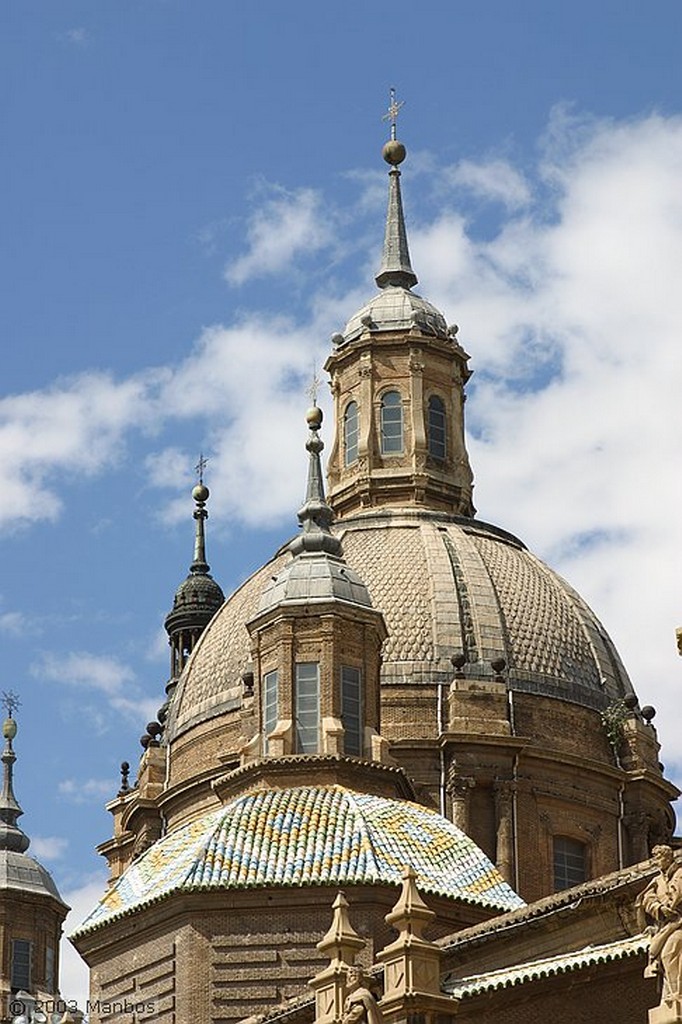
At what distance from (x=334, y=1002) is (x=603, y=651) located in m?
28.1

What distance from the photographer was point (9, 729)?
8388 centimetres

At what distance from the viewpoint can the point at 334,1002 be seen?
44438 millimetres

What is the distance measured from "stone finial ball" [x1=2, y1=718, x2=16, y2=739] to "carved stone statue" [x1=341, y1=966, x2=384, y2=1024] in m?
40.2

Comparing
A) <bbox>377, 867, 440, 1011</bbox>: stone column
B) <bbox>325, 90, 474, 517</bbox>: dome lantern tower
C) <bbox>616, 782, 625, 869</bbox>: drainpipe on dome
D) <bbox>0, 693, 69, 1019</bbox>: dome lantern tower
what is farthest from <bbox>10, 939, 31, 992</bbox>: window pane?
<bbox>377, 867, 440, 1011</bbox>: stone column

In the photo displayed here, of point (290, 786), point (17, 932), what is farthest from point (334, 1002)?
point (17, 932)

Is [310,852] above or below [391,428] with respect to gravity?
below

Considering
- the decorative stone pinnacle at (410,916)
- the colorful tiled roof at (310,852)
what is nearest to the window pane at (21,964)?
A: the colorful tiled roof at (310,852)

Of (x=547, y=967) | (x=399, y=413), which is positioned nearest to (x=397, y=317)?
(x=399, y=413)

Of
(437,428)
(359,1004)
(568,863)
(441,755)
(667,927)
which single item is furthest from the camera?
(437,428)

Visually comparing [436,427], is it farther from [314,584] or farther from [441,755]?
[314,584]

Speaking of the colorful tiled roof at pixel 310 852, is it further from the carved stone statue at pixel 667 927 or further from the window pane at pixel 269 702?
the carved stone statue at pixel 667 927

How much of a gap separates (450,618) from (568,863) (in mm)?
6791

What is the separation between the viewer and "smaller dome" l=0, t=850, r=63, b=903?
78.4 meters

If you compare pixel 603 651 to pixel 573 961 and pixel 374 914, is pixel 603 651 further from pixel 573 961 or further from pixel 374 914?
pixel 573 961
